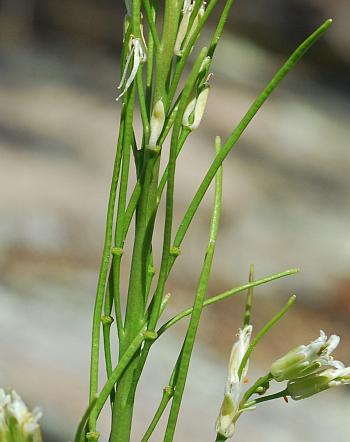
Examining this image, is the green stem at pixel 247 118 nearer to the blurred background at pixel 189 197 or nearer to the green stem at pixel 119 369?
the green stem at pixel 119 369

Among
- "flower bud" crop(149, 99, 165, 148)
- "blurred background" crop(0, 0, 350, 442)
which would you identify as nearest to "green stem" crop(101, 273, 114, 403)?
"flower bud" crop(149, 99, 165, 148)

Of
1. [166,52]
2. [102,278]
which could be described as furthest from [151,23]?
[102,278]

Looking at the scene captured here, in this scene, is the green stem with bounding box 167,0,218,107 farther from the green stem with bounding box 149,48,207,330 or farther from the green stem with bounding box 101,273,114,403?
the green stem with bounding box 101,273,114,403

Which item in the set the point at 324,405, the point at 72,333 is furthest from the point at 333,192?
the point at 72,333

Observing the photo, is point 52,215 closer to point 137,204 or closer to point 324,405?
point 324,405

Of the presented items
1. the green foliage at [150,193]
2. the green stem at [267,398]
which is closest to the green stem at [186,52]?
the green foliage at [150,193]

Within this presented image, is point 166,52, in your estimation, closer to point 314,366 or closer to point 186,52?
point 186,52
